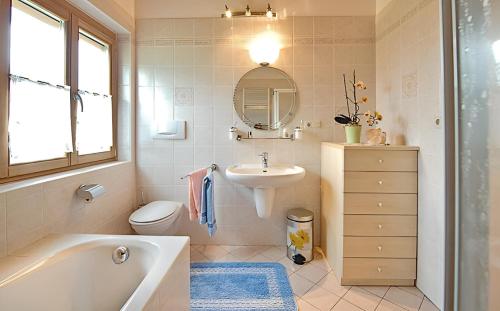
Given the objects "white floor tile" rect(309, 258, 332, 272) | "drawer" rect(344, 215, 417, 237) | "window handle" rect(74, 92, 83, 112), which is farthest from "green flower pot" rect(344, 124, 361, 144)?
"window handle" rect(74, 92, 83, 112)

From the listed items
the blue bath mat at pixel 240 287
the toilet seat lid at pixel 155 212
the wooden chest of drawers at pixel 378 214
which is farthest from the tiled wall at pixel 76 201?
the wooden chest of drawers at pixel 378 214

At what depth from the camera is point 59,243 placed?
117cm

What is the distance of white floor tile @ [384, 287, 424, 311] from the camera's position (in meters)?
1.49

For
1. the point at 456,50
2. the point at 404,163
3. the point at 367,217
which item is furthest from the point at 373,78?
the point at 456,50

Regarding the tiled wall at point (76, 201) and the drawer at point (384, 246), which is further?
the drawer at point (384, 246)

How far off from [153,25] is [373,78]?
2125 mm

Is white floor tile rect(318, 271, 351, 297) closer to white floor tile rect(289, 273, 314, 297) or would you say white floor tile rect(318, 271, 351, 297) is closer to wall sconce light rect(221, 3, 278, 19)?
white floor tile rect(289, 273, 314, 297)

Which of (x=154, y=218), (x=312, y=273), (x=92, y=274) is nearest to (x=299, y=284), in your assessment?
(x=312, y=273)

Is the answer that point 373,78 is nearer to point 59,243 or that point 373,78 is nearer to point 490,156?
point 490,156

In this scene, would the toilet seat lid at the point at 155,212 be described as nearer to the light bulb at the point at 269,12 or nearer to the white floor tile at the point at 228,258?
the white floor tile at the point at 228,258

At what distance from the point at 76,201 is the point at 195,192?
0.79 meters

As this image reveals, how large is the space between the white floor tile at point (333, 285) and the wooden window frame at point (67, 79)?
1.99 m

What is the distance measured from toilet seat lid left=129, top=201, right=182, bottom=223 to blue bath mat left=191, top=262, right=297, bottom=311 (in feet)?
1.64

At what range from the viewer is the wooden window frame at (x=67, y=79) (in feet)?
3.91
